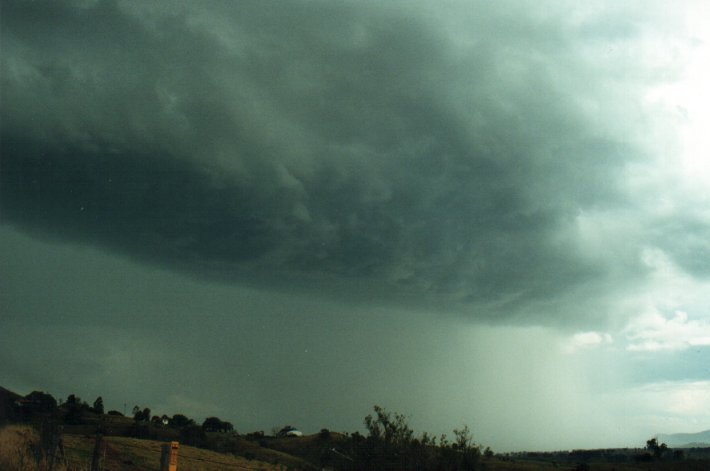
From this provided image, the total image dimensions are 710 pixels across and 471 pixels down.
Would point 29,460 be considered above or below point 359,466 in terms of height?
above

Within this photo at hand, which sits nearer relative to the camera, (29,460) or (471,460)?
(29,460)

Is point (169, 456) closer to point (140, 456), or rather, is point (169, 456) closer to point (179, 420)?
point (140, 456)

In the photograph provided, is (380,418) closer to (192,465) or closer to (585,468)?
(192,465)

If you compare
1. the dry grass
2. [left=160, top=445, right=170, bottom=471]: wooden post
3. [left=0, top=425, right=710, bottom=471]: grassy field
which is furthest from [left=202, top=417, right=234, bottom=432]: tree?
[left=160, top=445, right=170, bottom=471]: wooden post

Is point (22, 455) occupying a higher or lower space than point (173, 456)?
lower

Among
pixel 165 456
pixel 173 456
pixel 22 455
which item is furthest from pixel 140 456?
pixel 173 456

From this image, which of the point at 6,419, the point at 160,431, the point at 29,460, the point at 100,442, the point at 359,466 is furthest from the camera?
the point at 160,431

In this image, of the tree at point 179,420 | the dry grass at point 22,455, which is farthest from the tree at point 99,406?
the dry grass at point 22,455

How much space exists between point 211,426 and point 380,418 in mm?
103504

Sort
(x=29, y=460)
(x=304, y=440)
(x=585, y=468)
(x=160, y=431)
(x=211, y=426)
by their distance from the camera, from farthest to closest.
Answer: (x=211, y=426)
(x=304, y=440)
(x=160, y=431)
(x=585, y=468)
(x=29, y=460)

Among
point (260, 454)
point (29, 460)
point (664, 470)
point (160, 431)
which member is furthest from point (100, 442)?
point (664, 470)

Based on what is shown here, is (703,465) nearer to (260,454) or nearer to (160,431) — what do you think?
(260,454)

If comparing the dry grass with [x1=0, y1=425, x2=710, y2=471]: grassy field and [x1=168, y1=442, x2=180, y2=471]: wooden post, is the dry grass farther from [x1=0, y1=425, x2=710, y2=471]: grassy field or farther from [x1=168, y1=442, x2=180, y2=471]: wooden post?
[x1=168, y1=442, x2=180, y2=471]: wooden post

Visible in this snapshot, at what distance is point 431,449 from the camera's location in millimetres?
50594
